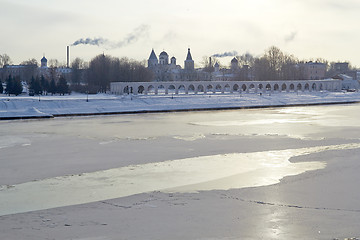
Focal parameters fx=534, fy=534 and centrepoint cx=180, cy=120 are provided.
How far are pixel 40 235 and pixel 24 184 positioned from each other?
526 centimetres

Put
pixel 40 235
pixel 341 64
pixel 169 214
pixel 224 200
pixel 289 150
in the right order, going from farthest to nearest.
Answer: pixel 341 64
pixel 289 150
pixel 224 200
pixel 169 214
pixel 40 235

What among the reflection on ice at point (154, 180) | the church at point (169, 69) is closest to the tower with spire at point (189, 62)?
the church at point (169, 69)

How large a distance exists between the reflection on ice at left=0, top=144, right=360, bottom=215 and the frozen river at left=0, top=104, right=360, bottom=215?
0.03 m

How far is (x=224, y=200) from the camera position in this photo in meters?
14.0

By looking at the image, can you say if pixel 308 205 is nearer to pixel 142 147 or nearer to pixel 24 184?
pixel 24 184

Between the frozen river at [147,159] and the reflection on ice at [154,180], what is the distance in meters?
0.03

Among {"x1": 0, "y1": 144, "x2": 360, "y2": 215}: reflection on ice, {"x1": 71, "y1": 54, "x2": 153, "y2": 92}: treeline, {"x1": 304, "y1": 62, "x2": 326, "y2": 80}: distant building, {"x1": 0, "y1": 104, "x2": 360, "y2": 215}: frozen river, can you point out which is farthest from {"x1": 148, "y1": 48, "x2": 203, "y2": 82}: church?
{"x1": 0, "y1": 144, "x2": 360, "y2": 215}: reflection on ice

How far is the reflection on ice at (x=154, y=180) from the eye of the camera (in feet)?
46.6

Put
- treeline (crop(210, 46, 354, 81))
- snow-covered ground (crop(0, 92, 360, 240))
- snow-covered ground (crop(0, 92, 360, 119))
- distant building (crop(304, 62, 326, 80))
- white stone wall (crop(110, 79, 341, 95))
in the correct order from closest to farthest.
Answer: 1. snow-covered ground (crop(0, 92, 360, 240))
2. snow-covered ground (crop(0, 92, 360, 119))
3. white stone wall (crop(110, 79, 341, 95))
4. treeline (crop(210, 46, 354, 81))
5. distant building (crop(304, 62, 326, 80))

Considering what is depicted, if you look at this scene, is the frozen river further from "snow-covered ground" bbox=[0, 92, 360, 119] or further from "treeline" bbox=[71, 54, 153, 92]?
"treeline" bbox=[71, 54, 153, 92]

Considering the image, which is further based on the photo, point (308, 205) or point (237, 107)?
point (237, 107)

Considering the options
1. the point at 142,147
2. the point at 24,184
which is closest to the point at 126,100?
the point at 142,147

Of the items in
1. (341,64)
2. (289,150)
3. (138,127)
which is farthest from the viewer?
(341,64)

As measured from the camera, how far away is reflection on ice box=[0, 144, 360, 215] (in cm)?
1420
